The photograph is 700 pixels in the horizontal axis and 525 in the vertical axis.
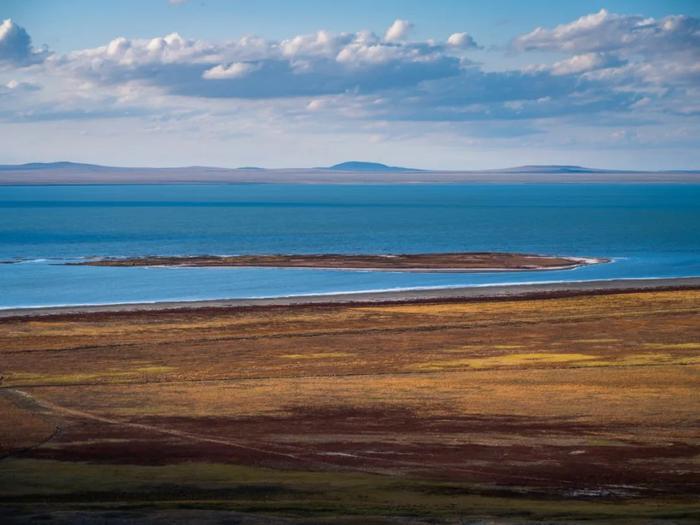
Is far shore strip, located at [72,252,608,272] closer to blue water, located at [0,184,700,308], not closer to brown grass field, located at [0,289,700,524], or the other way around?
blue water, located at [0,184,700,308]

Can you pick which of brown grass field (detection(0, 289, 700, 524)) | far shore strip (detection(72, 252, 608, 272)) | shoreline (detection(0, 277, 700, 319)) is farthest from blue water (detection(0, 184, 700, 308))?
brown grass field (detection(0, 289, 700, 524))

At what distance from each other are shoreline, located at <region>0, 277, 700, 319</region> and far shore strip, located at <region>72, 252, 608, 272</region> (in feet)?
47.2

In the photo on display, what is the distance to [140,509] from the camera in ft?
90.6

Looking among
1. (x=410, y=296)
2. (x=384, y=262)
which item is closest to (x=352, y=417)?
(x=410, y=296)

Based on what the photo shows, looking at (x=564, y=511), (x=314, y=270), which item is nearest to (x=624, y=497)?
(x=564, y=511)

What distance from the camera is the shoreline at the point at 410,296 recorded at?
70125 millimetres

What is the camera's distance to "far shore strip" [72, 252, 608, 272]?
98.8m

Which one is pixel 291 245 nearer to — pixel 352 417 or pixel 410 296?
pixel 410 296

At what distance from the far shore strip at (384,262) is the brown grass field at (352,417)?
30314 mm

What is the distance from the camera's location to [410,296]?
76750 mm

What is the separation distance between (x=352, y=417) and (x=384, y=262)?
6257cm

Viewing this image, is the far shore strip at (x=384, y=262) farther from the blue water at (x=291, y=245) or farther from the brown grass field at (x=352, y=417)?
the brown grass field at (x=352, y=417)

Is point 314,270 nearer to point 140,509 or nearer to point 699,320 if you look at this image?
point 699,320

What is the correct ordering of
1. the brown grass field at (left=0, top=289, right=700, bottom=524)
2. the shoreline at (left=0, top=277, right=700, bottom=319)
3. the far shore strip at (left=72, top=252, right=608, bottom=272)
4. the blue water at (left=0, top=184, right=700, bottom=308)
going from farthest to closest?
1. the far shore strip at (left=72, top=252, right=608, bottom=272)
2. the blue water at (left=0, top=184, right=700, bottom=308)
3. the shoreline at (left=0, top=277, right=700, bottom=319)
4. the brown grass field at (left=0, top=289, right=700, bottom=524)
